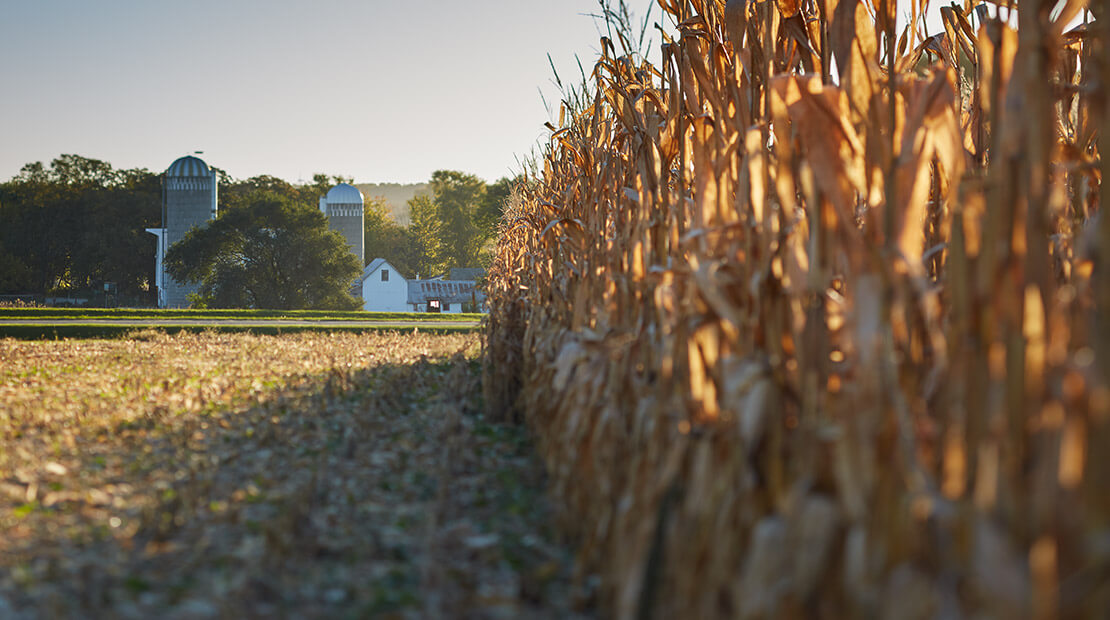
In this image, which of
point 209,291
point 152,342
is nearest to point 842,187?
point 152,342

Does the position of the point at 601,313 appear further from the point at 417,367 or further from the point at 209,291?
the point at 209,291

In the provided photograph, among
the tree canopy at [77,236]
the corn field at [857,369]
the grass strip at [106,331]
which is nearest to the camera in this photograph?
the corn field at [857,369]

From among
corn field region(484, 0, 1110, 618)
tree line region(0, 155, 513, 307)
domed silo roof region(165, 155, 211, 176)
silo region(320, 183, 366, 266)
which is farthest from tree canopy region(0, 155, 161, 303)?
corn field region(484, 0, 1110, 618)

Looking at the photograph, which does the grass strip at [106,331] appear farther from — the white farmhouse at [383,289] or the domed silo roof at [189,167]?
the white farmhouse at [383,289]

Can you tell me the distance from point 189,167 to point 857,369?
45.4m

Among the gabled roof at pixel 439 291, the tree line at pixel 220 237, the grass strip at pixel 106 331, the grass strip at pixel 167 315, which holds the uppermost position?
the tree line at pixel 220 237

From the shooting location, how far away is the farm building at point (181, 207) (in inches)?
1585

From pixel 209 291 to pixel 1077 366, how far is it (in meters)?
38.7

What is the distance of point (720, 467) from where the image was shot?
171cm

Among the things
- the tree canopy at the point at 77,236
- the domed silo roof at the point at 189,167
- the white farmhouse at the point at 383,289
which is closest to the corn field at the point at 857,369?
the domed silo roof at the point at 189,167

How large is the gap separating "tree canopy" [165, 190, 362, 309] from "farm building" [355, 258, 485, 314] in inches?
346

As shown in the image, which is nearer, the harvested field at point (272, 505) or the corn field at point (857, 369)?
the corn field at point (857, 369)

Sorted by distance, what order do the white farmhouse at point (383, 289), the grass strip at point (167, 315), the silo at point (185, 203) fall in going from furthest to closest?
the white farmhouse at point (383, 289)
the silo at point (185, 203)
the grass strip at point (167, 315)

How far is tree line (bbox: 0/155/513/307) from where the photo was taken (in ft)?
119
